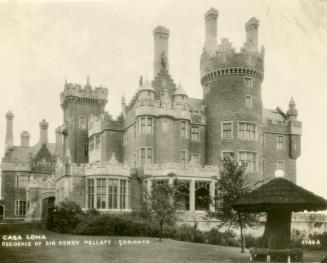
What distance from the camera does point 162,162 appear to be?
89.7ft

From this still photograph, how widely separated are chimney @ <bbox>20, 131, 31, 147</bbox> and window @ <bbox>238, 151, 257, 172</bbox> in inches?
789

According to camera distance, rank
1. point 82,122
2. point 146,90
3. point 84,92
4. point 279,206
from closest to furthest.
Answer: point 279,206, point 146,90, point 84,92, point 82,122

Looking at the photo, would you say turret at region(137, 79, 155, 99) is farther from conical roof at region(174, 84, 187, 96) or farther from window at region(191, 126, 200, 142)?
window at region(191, 126, 200, 142)

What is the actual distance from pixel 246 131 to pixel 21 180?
17828mm

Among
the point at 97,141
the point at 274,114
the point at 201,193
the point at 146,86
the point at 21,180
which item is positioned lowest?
the point at 201,193

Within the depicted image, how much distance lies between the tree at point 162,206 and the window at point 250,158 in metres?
7.37

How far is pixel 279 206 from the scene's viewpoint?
41.4 ft

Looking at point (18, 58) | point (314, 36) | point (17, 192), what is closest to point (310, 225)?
point (314, 36)

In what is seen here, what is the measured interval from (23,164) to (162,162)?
560 inches

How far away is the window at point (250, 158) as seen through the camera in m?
28.1

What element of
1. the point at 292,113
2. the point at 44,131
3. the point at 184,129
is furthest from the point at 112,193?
the point at 44,131

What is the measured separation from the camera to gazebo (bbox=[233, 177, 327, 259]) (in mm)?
12383

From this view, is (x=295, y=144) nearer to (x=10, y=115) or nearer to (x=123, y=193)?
(x=123, y=193)

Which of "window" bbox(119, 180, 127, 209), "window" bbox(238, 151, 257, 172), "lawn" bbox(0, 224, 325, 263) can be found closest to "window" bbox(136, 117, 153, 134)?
"window" bbox(119, 180, 127, 209)
